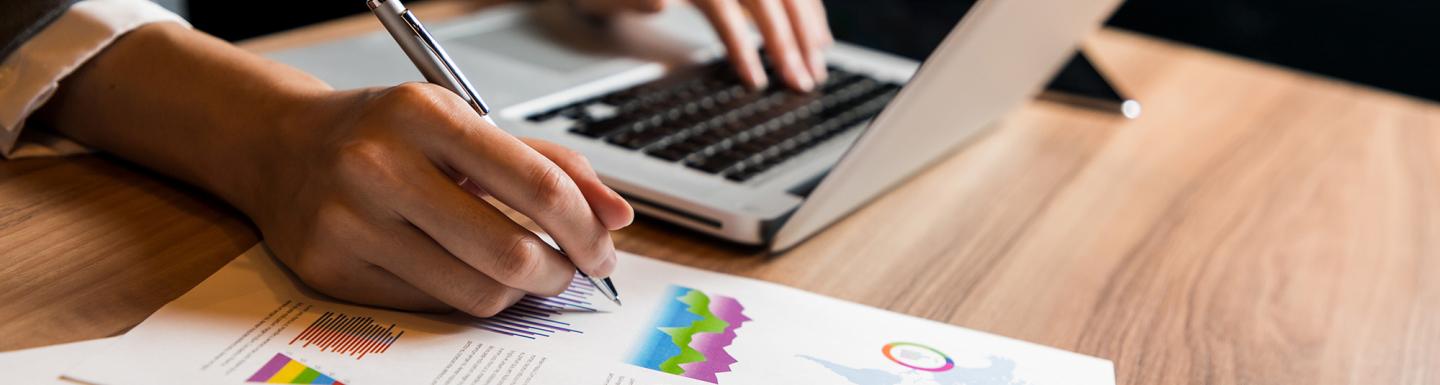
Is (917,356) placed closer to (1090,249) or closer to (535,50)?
(1090,249)

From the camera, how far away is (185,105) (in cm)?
59

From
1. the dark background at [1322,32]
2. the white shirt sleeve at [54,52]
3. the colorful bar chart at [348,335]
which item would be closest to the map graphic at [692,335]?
the colorful bar chart at [348,335]

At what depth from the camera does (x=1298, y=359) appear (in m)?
0.59

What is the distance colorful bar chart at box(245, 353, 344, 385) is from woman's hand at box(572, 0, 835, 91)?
499 mm

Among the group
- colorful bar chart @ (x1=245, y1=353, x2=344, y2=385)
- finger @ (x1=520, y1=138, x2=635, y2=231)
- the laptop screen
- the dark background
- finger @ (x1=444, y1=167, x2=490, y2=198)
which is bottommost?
colorful bar chart @ (x1=245, y1=353, x2=344, y2=385)

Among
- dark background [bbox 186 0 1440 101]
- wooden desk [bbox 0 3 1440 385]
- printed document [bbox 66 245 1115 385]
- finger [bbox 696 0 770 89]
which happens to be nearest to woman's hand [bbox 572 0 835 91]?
finger [bbox 696 0 770 89]

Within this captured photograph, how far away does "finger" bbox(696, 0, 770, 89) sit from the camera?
0.90 metres

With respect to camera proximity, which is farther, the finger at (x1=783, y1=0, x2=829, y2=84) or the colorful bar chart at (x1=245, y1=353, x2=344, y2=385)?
the finger at (x1=783, y1=0, x2=829, y2=84)

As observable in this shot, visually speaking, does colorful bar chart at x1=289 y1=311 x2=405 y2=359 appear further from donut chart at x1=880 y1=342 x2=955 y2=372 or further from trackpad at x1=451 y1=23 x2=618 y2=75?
trackpad at x1=451 y1=23 x2=618 y2=75

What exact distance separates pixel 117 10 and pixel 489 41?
12.8 inches

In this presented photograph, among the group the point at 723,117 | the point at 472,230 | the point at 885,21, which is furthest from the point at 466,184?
the point at 885,21

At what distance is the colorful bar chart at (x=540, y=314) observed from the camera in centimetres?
51

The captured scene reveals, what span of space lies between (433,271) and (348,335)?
43 mm

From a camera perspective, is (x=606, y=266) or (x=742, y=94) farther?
(x=742, y=94)
